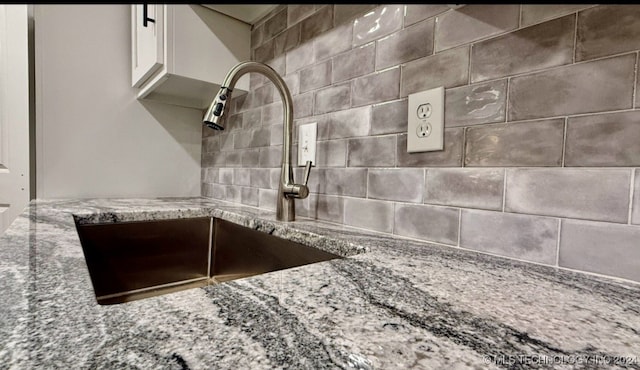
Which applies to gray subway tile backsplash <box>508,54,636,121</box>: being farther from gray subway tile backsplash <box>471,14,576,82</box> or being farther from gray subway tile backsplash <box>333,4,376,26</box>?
gray subway tile backsplash <box>333,4,376,26</box>

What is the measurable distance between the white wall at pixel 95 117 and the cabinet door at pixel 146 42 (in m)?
0.09

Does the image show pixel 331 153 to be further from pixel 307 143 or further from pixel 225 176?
pixel 225 176

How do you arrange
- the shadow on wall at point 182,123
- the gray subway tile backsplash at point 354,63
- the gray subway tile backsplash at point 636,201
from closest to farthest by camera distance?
the gray subway tile backsplash at point 636,201, the gray subway tile backsplash at point 354,63, the shadow on wall at point 182,123

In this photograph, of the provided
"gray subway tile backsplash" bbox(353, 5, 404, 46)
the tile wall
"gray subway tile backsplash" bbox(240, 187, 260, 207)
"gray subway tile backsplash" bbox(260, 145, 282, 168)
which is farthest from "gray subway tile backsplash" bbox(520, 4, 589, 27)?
"gray subway tile backsplash" bbox(240, 187, 260, 207)

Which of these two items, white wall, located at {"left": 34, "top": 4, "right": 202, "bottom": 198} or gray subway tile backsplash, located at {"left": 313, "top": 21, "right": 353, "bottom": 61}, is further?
white wall, located at {"left": 34, "top": 4, "right": 202, "bottom": 198}

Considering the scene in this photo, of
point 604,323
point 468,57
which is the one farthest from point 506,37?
point 604,323

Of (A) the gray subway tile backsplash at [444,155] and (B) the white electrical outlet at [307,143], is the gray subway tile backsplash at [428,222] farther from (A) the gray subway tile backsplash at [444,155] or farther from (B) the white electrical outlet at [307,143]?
(B) the white electrical outlet at [307,143]

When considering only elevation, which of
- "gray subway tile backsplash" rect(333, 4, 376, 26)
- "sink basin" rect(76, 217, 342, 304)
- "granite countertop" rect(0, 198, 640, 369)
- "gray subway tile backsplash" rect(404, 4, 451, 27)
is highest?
"gray subway tile backsplash" rect(333, 4, 376, 26)

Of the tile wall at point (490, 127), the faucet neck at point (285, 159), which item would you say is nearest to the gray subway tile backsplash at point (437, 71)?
the tile wall at point (490, 127)

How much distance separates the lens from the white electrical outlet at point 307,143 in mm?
898

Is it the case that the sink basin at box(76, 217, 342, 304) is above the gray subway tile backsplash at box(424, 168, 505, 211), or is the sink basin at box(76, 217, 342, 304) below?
below

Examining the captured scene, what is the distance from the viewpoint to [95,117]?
1338 millimetres

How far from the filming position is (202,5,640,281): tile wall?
0.43 m

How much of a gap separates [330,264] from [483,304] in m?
0.19
